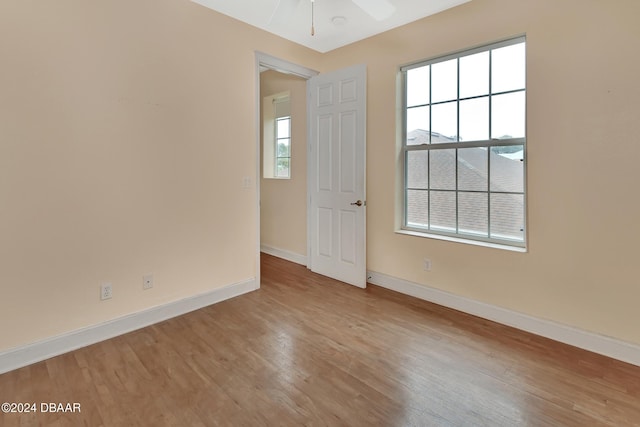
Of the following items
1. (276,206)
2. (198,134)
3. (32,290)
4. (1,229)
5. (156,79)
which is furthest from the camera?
(276,206)

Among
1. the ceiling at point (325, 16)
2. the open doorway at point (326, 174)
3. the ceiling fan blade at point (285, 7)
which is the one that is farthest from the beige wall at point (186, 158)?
the ceiling fan blade at point (285, 7)

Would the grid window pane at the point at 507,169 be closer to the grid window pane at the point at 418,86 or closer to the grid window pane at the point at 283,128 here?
the grid window pane at the point at 418,86

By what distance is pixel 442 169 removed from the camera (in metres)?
3.10

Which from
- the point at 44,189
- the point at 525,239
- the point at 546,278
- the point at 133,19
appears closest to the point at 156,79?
the point at 133,19

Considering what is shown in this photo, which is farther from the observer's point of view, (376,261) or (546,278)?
(376,261)

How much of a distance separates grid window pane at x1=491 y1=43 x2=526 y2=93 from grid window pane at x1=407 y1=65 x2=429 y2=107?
0.61 meters

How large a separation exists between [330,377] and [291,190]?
2928 mm

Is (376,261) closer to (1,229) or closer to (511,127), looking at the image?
(511,127)

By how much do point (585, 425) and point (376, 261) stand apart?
84.8 inches

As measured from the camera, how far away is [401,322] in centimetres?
270

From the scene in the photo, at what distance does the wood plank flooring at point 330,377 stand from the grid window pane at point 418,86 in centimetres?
210

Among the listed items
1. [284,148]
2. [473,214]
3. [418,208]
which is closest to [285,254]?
[284,148]

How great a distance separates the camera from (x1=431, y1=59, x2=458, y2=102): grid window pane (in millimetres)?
2990

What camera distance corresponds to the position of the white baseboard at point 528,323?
2.17 metres
